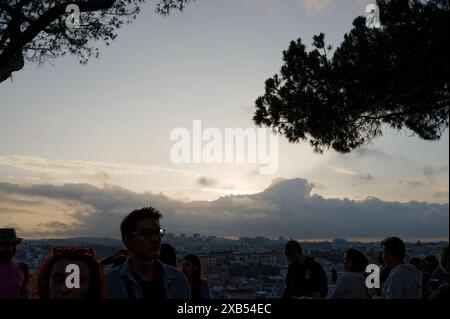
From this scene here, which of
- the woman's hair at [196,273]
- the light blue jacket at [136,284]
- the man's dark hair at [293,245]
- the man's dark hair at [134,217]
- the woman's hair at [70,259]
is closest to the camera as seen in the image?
the woman's hair at [70,259]

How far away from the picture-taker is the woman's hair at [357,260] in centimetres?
511

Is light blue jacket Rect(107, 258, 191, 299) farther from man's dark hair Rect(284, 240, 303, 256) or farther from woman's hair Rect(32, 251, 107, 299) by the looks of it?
man's dark hair Rect(284, 240, 303, 256)

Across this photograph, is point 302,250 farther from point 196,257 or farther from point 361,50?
point 361,50

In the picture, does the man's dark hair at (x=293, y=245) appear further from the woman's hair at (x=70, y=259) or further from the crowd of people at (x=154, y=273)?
the woman's hair at (x=70, y=259)

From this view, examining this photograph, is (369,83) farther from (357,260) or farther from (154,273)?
(154,273)

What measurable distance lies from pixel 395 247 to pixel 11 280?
134 inches

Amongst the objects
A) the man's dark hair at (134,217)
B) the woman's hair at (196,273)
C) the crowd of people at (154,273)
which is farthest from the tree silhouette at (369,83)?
the man's dark hair at (134,217)

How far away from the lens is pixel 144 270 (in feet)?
9.38

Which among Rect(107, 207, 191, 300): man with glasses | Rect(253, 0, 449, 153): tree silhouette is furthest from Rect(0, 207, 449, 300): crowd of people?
Rect(253, 0, 449, 153): tree silhouette

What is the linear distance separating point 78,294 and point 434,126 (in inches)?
298

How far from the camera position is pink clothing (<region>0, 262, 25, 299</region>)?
4672 mm
